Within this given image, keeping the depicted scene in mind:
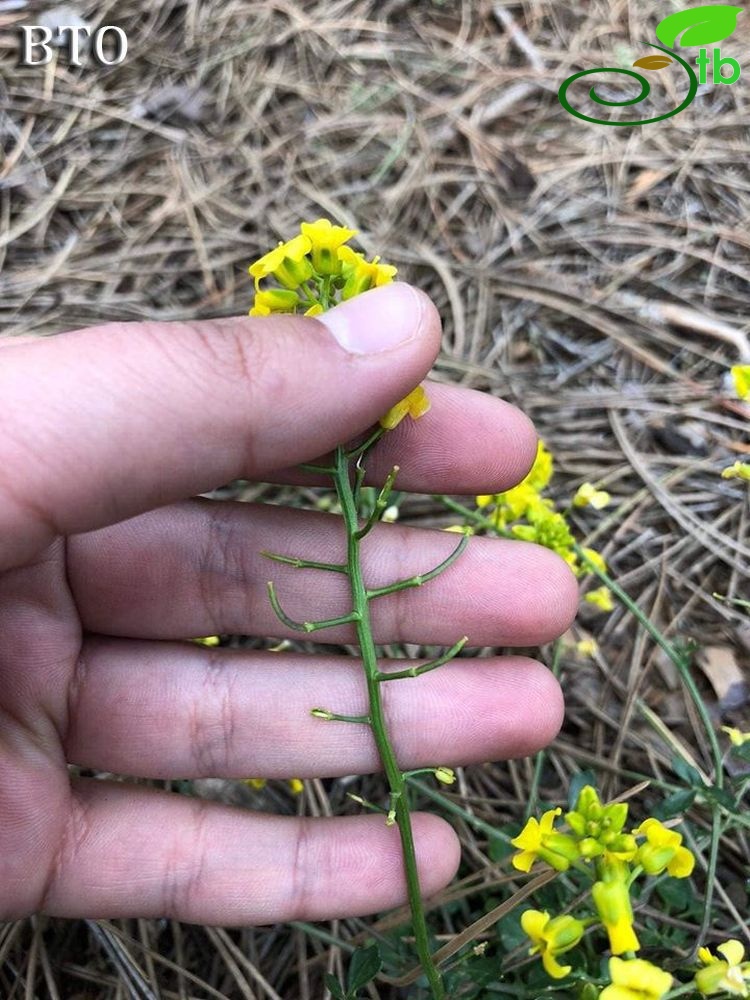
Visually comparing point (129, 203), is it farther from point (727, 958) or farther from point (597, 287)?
point (727, 958)

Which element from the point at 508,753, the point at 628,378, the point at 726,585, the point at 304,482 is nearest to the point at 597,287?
the point at 628,378

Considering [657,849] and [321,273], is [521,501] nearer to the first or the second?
[321,273]

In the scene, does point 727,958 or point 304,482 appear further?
point 304,482

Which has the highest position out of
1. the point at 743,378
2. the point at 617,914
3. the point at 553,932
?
the point at 743,378

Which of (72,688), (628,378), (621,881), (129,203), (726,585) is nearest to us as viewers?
(621,881)

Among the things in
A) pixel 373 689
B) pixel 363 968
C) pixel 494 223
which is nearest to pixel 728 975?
pixel 363 968

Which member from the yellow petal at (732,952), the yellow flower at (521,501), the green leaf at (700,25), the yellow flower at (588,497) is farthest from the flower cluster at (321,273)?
the green leaf at (700,25)
